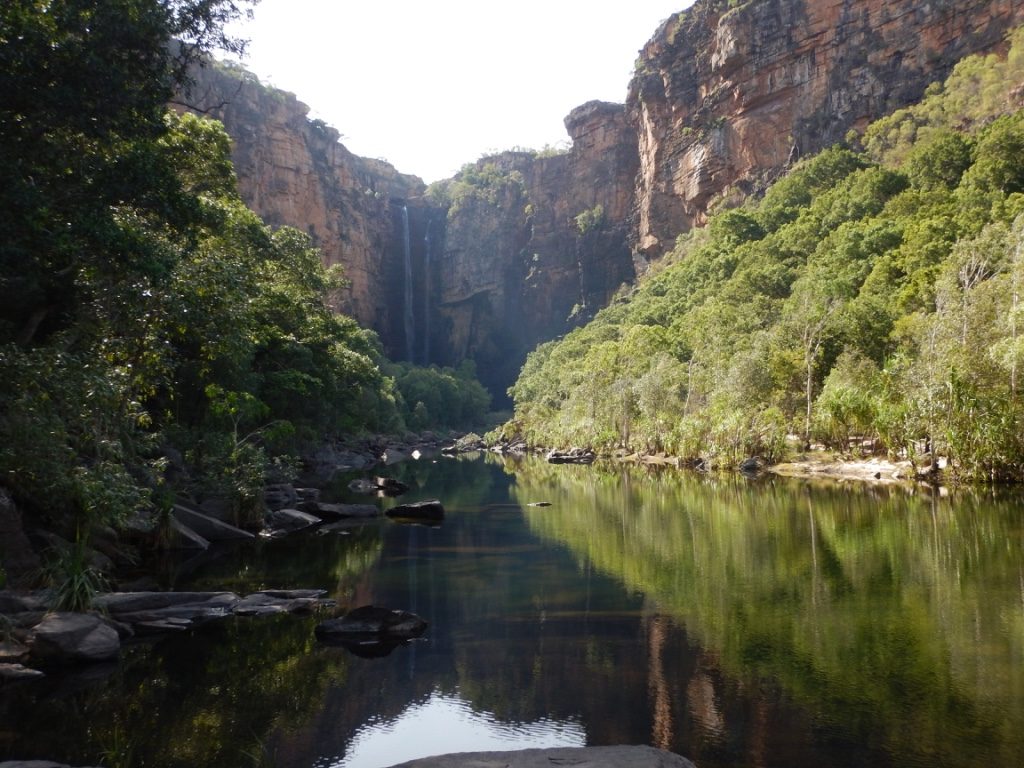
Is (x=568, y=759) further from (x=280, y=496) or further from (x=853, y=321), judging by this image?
(x=853, y=321)

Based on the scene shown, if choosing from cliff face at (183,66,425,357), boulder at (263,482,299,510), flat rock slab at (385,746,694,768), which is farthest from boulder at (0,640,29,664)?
cliff face at (183,66,425,357)

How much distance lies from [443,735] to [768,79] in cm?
9497

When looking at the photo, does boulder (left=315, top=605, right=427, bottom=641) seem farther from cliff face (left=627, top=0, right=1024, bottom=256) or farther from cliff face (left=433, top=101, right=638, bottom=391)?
cliff face (left=433, top=101, right=638, bottom=391)

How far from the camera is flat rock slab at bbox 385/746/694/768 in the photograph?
6.23 m

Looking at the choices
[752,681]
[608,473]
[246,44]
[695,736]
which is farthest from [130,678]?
[608,473]

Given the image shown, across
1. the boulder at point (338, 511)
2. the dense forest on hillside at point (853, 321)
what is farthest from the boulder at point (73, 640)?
the dense forest on hillside at point (853, 321)

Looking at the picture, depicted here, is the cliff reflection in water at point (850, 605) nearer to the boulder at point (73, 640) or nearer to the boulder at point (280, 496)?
the boulder at point (73, 640)

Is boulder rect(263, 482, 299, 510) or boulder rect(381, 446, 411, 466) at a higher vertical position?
boulder rect(381, 446, 411, 466)

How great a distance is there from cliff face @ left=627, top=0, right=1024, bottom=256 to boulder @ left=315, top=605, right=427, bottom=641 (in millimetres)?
84561

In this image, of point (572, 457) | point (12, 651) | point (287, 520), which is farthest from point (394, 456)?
point (12, 651)

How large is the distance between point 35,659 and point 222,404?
43.8 feet

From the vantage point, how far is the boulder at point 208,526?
68.4 feet

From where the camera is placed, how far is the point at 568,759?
639cm

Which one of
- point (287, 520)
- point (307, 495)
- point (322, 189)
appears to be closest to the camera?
point (287, 520)
